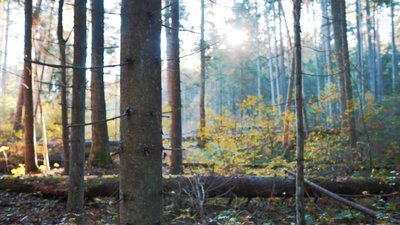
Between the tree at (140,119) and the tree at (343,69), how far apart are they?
375 inches

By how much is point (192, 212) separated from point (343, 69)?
696 cm

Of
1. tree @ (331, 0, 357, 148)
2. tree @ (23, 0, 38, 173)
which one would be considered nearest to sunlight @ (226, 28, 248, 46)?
tree @ (331, 0, 357, 148)

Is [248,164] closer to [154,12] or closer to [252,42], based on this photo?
[154,12]

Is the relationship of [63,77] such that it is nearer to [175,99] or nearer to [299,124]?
[175,99]

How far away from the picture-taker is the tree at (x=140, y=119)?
2.53m

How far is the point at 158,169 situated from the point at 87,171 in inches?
343

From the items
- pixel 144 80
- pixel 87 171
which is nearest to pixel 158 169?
pixel 144 80

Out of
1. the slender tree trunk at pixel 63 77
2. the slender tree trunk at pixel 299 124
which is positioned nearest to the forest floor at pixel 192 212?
the slender tree trunk at pixel 299 124

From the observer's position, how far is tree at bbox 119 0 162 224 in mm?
2525

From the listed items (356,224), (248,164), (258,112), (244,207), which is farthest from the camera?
(258,112)

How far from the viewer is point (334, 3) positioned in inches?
538

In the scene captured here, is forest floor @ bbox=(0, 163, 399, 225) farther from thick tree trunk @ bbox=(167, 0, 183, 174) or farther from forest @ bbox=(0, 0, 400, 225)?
thick tree trunk @ bbox=(167, 0, 183, 174)

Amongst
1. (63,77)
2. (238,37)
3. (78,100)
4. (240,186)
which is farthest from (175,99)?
(238,37)

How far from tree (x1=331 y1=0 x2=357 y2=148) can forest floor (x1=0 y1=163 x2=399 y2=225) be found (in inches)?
178
